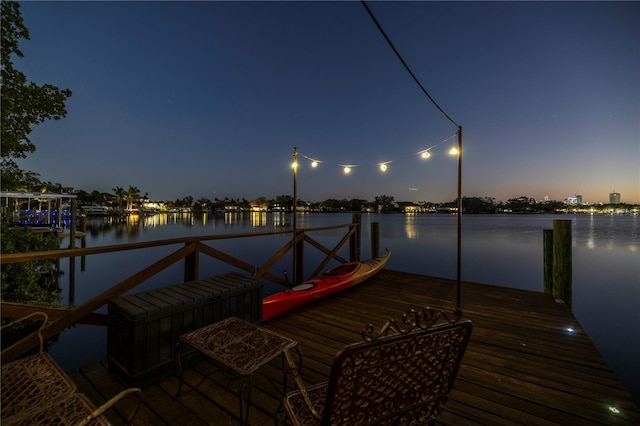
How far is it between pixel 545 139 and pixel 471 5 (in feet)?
72.1

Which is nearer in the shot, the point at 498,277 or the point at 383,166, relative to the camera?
the point at 383,166

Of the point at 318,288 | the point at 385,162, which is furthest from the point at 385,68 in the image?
the point at 318,288

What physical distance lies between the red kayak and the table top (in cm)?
161

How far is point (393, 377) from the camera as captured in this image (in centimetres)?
136

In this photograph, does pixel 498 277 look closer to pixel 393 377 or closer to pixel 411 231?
pixel 393 377

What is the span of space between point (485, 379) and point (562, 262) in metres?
4.60

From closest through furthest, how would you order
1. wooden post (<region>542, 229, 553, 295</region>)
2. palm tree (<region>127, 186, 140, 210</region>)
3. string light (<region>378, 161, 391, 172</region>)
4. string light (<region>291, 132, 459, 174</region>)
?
string light (<region>291, 132, 459, 174</region>)
wooden post (<region>542, 229, 553, 295</region>)
string light (<region>378, 161, 391, 172</region>)
palm tree (<region>127, 186, 140, 210</region>)

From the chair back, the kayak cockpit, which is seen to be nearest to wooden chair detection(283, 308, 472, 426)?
the chair back

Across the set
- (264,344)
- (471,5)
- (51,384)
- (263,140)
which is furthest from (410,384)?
(263,140)

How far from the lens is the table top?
190 cm

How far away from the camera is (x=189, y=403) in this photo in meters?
2.24

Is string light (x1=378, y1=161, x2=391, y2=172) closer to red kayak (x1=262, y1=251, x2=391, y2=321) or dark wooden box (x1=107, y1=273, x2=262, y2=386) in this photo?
red kayak (x1=262, y1=251, x2=391, y2=321)

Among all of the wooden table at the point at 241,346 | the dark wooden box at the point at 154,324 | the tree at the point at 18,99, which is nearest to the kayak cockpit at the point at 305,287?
the dark wooden box at the point at 154,324

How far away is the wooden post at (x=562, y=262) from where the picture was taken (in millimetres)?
5465
